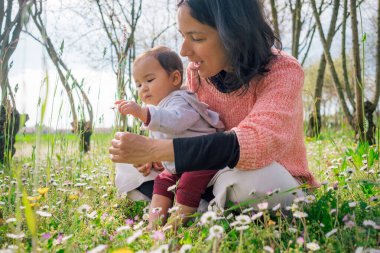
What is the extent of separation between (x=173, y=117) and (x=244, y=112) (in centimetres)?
36

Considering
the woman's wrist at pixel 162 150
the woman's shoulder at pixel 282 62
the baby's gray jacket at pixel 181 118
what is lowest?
the woman's wrist at pixel 162 150

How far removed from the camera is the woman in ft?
6.11

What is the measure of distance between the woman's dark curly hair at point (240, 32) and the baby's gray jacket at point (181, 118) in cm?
22

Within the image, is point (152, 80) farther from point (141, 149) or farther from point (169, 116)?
point (141, 149)

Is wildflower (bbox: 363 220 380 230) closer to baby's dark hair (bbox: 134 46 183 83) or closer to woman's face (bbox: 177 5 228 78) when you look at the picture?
woman's face (bbox: 177 5 228 78)

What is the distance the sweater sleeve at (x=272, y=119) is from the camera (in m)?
1.94

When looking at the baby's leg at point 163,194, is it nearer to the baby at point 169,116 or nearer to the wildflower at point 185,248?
the baby at point 169,116

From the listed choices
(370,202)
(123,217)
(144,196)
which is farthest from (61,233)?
(370,202)

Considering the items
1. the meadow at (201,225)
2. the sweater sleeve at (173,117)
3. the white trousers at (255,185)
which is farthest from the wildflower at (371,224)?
the sweater sleeve at (173,117)

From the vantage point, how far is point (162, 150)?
1844 millimetres

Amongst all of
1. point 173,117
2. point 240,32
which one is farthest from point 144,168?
point 240,32

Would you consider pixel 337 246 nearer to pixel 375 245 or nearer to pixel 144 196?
pixel 375 245

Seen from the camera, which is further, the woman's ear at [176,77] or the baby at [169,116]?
the woman's ear at [176,77]

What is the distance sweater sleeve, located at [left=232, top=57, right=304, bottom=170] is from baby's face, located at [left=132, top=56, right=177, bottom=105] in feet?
1.66
